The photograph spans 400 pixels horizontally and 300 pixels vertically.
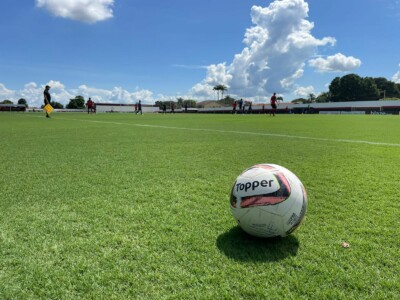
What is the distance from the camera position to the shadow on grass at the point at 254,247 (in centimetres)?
239

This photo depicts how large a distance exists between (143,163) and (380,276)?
14.6 feet

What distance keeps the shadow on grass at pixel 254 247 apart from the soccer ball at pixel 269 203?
0.09m

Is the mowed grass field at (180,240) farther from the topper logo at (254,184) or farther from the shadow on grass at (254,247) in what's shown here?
the topper logo at (254,184)

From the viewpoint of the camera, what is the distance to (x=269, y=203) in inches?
98.7

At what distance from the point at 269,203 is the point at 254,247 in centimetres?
38

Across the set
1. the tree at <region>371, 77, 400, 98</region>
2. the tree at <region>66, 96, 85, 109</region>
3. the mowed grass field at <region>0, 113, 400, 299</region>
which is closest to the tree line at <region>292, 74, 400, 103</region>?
the tree at <region>371, 77, 400, 98</region>

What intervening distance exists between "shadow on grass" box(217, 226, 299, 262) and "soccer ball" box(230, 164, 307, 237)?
0.09m

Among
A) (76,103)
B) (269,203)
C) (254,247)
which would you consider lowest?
(254,247)

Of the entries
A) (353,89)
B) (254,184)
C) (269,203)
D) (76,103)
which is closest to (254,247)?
(269,203)

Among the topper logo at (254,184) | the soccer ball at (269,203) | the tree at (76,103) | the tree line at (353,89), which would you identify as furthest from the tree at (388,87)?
the topper logo at (254,184)

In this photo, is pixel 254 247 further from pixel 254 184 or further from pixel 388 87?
pixel 388 87

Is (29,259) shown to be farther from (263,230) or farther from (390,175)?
(390,175)

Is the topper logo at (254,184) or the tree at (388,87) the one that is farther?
the tree at (388,87)

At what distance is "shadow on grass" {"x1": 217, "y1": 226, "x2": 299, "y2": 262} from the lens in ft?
7.84
